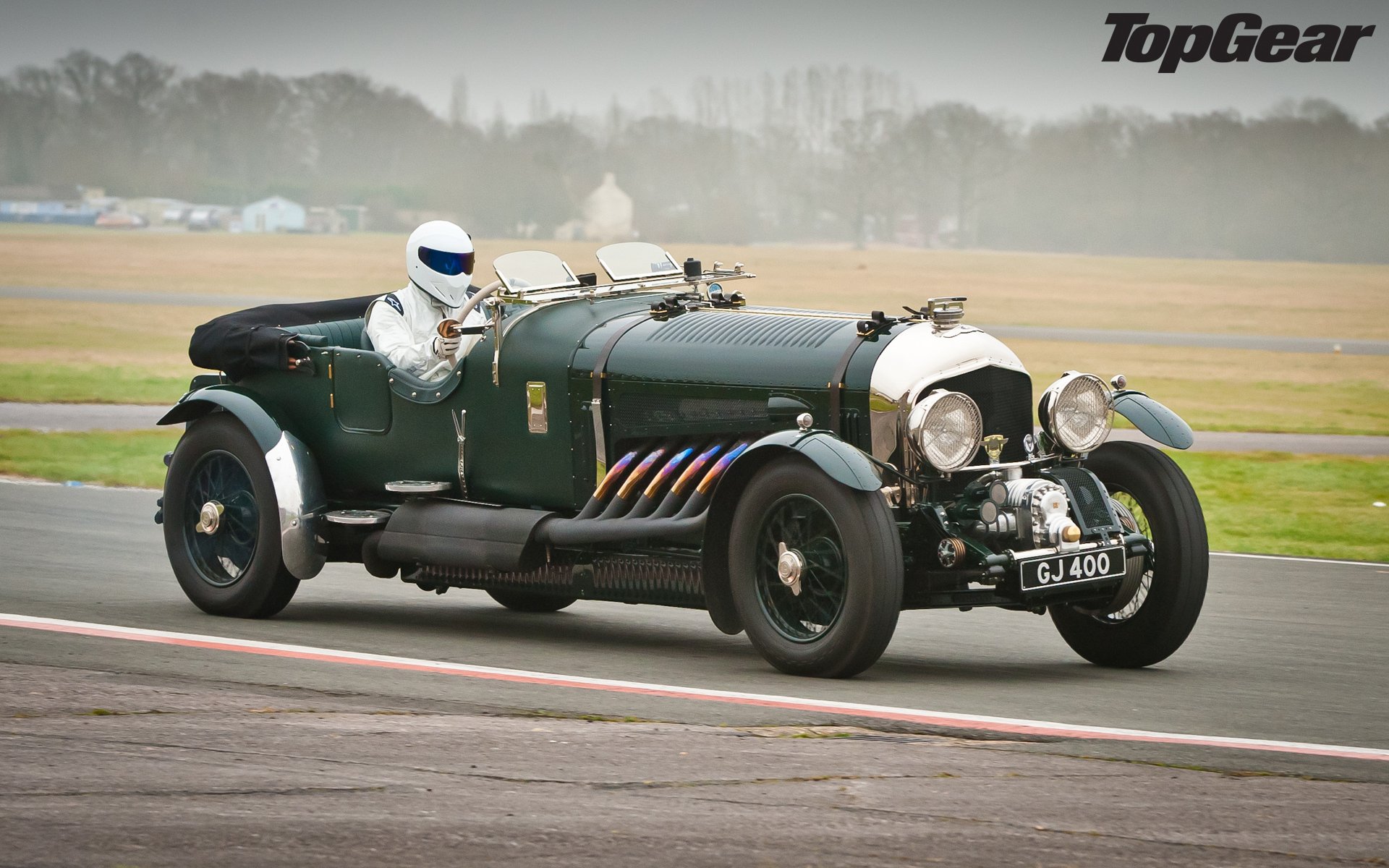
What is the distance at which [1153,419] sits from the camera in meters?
7.81

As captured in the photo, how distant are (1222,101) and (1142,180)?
6.96 m

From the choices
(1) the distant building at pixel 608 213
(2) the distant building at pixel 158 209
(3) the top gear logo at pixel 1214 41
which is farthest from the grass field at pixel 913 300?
(3) the top gear logo at pixel 1214 41

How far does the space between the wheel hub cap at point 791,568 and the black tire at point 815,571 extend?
2 cm

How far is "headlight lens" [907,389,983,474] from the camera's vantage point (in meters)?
7.15

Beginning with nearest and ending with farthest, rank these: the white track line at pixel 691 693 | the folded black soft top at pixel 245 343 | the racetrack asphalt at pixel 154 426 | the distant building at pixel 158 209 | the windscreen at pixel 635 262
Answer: the white track line at pixel 691 693, the windscreen at pixel 635 262, the folded black soft top at pixel 245 343, the racetrack asphalt at pixel 154 426, the distant building at pixel 158 209

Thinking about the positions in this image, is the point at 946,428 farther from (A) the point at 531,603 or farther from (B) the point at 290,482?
(B) the point at 290,482

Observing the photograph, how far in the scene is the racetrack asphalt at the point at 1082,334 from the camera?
37125 mm

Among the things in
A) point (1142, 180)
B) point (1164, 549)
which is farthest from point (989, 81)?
point (1164, 549)

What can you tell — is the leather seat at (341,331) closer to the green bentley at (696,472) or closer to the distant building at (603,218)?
the green bentley at (696,472)

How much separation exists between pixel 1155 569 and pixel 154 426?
589 inches

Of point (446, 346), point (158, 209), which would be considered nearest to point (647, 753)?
point (446, 346)

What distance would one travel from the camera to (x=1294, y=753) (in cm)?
596

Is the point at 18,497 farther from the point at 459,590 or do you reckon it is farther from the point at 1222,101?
the point at 1222,101

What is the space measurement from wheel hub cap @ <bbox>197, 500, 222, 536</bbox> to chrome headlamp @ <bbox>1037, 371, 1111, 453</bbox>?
410 cm
